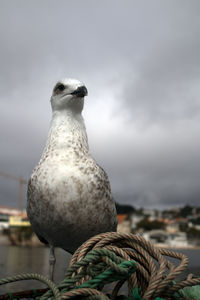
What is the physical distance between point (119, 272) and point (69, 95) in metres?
2.09

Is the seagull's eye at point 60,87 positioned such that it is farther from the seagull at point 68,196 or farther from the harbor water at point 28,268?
the harbor water at point 28,268

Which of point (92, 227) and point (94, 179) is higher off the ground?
point (94, 179)

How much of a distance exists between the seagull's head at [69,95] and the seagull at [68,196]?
13.1 inches

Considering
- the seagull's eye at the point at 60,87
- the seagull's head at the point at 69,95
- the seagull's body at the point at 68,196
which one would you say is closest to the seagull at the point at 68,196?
the seagull's body at the point at 68,196

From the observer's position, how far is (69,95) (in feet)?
9.50

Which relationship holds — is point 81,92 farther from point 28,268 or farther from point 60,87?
point 28,268

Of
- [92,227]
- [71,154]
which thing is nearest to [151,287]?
[92,227]

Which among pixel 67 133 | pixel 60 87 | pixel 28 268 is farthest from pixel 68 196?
pixel 28 268

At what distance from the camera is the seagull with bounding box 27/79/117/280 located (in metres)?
2.35

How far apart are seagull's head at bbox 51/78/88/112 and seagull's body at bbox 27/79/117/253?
0.34m

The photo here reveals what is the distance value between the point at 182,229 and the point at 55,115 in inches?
3407

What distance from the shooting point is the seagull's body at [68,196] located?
2.35 m

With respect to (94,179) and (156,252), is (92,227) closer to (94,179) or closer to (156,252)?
(94,179)

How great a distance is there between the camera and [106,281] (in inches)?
48.8
